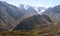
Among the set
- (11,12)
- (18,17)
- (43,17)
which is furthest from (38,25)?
(11,12)

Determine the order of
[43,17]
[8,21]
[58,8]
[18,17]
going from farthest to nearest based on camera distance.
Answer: [58,8] < [18,17] < [8,21] < [43,17]

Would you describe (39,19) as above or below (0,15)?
below

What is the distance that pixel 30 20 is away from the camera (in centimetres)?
9906

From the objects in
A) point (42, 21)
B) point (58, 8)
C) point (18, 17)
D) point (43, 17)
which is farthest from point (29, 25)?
point (58, 8)

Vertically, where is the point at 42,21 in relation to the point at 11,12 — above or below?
below

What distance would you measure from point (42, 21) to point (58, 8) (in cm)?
6252

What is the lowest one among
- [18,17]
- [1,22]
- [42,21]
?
[42,21]

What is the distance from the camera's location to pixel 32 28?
298 feet

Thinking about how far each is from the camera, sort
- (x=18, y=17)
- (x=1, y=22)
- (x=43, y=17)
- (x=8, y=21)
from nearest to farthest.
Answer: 1. (x=43, y=17)
2. (x=1, y=22)
3. (x=8, y=21)
4. (x=18, y=17)

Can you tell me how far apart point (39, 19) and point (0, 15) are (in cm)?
3342

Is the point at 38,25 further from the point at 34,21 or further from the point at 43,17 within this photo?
the point at 43,17

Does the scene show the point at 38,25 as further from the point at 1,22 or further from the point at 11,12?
the point at 11,12

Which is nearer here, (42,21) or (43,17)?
(42,21)

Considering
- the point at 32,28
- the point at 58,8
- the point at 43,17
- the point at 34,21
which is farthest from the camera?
the point at 58,8
